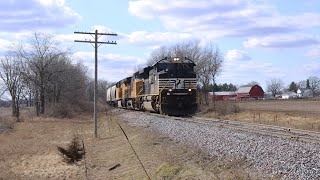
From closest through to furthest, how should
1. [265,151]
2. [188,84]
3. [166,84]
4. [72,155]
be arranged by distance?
1. [265,151]
2. [72,155]
3. [166,84]
4. [188,84]

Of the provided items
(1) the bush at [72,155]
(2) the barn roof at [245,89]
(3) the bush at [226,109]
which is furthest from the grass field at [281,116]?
(2) the barn roof at [245,89]

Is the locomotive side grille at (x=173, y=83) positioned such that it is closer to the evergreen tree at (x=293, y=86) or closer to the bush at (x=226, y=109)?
the bush at (x=226, y=109)

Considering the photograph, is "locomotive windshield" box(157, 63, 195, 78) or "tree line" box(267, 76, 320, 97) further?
"tree line" box(267, 76, 320, 97)

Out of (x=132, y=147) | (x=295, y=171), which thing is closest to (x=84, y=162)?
(x=132, y=147)

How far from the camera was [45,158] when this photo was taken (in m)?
19.4

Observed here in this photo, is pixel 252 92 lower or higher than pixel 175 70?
higher

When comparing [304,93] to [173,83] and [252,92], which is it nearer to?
[252,92]

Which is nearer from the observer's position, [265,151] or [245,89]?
[265,151]

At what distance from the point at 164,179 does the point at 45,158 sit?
34.4 feet

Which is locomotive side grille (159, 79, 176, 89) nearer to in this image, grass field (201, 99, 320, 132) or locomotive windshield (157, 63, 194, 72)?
locomotive windshield (157, 63, 194, 72)

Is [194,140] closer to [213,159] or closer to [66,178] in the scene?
[213,159]

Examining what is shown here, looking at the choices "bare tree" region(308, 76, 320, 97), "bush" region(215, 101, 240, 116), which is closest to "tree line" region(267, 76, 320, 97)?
"bare tree" region(308, 76, 320, 97)

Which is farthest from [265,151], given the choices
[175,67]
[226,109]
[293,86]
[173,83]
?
[293,86]

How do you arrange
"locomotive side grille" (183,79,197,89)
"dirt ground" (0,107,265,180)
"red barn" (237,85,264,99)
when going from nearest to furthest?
"dirt ground" (0,107,265,180) → "locomotive side grille" (183,79,197,89) → "red barn" (237,85,264,99)
